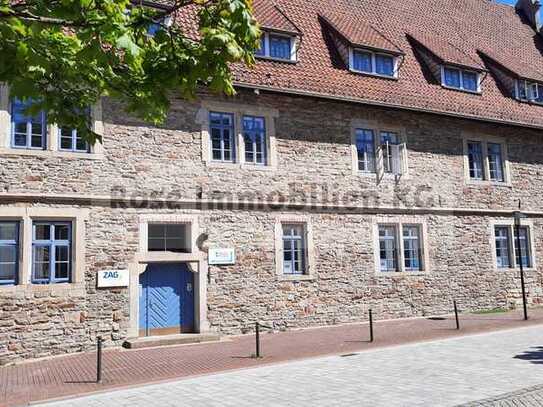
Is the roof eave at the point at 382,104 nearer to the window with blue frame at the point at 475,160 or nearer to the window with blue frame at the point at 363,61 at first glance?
the window with blue frame at the point at 475,160

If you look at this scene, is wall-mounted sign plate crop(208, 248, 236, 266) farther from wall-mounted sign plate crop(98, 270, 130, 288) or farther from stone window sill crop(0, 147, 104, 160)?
stone window sill crop(0, 147, 104, 160)

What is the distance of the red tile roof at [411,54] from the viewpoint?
50.1ft

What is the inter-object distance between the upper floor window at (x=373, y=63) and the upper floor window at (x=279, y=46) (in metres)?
2.07

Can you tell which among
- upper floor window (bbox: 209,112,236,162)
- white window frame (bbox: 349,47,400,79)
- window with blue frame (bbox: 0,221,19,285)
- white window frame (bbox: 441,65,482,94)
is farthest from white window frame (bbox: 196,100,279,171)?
white window frame (bbox: 441,65,482,94)

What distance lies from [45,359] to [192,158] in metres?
A: 5.53

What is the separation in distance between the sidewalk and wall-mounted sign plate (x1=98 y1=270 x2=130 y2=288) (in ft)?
4.65

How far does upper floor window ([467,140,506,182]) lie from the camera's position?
18.2 m

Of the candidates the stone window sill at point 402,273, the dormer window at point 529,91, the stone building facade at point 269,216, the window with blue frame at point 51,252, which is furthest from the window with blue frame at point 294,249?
the dormer window at point 529,91

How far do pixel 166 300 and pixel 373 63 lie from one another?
9.44 m

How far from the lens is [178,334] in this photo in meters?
13.1

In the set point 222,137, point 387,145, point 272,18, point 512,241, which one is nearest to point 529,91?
point 512,241

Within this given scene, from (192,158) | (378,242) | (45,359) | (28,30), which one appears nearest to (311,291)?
(378,242)

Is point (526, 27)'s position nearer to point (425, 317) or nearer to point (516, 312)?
point (516, 312)

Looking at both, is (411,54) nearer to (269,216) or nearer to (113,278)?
(269,216)
